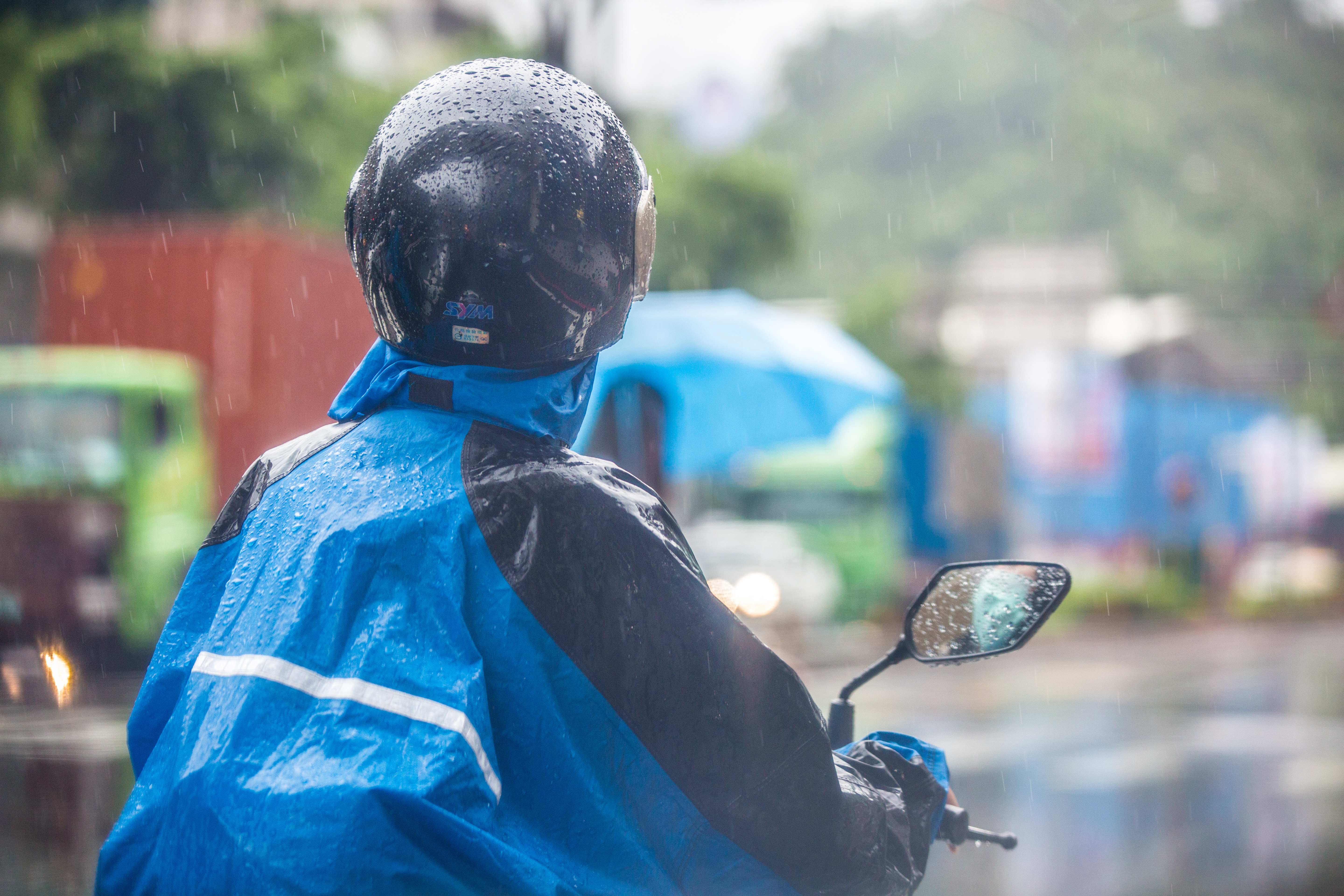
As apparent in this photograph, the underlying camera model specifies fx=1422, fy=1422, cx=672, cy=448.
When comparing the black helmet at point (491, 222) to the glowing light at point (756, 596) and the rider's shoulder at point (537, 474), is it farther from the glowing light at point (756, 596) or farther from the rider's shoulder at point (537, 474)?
the glowing light at point (756, 596)

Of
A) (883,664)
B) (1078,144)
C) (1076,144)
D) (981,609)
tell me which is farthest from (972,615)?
(1076,144)

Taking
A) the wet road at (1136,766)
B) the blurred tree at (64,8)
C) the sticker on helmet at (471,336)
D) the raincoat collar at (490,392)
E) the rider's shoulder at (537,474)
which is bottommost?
the wet road at (1136,766)

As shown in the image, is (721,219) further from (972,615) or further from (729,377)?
(972,615)

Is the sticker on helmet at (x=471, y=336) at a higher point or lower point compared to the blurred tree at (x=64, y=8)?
lower

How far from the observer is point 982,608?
1.77m

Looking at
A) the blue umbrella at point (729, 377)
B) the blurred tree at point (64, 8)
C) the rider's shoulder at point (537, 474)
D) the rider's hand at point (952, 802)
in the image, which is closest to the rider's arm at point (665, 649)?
the rider's shoulder at point (537, 474)

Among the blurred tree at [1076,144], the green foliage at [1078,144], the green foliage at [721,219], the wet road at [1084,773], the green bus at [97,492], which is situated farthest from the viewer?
the green foliage at [1078,144]

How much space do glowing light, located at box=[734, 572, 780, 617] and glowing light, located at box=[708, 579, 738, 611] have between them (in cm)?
82

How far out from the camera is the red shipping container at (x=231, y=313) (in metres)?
12.1

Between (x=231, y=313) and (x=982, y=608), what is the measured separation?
11.6 meters

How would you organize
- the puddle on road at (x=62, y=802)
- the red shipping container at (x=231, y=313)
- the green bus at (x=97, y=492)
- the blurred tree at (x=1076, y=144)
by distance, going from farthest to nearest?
the blurred tree at (x=1076, y=144)
the red shipping container at (x=231, y=313)
the green bus at (x=97, y=492)
the puddle on road at (x=62, y=802)

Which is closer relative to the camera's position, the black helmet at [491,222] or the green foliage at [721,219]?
the black helmet at [491,222]

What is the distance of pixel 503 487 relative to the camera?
1.29 m

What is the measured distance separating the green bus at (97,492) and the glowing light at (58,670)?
325 inches
